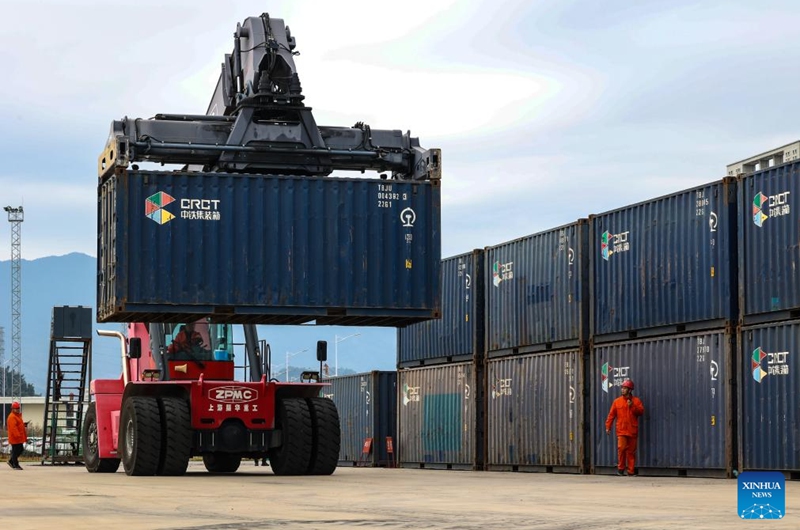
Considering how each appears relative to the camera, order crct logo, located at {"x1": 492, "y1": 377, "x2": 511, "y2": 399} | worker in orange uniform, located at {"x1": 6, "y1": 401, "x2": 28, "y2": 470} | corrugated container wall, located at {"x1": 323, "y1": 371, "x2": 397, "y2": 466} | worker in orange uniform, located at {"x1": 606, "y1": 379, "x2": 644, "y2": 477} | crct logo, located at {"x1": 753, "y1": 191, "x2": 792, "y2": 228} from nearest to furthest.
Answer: crct logo, located at {"x1": 753, "y1": 191, "x2": 792, "y2": 228} < worker in orange uniform, located at {"x1": 606, "y1": 379, "x2": 644, "y2": 477} < crct logo, located at {"x1": 492, "y1": 377, "x2": 511, "y2": 399} < worker in orange uniform, located at {"x1": 6, "y1": 401, "x2": 28, "y2": 470} < corrugated container wall, located at {"x1": 323, "y1": 371, "x2": 397, "y2": 466}

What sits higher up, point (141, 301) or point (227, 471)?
point (141, 301)

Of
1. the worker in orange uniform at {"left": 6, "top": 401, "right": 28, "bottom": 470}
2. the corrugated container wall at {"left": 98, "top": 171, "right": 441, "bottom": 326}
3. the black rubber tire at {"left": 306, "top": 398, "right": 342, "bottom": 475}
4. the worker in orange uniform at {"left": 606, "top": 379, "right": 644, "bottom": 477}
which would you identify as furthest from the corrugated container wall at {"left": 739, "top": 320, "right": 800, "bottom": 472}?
the worker in orange uniform at {"left": 6, "top": 401, "right": 28, "bottom": 470}

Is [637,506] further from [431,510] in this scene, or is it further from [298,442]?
[298,442]

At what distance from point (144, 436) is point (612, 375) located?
27.6 feet

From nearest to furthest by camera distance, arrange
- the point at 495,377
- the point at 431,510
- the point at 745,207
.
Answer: the point at 431,510 → the point at 745,207 → the point at 495,377

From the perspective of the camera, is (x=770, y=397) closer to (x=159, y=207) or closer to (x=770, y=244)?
(x=770, y=244)

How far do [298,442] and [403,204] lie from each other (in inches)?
170

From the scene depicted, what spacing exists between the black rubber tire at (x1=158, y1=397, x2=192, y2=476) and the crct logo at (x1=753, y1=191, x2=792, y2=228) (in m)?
9.10

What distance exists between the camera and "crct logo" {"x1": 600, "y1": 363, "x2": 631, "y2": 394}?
23766mm

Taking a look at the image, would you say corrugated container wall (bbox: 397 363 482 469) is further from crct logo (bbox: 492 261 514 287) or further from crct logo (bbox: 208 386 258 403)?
crct logo (bbox: 208 386 258 403)

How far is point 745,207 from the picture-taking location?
20.9m

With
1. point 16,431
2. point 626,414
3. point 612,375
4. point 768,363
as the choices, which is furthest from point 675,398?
point 16,431

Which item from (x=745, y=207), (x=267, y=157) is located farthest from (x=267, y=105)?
(x=745, y=207)

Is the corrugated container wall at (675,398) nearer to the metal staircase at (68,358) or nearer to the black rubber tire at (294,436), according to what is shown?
the black rubber tire at (294,436)
